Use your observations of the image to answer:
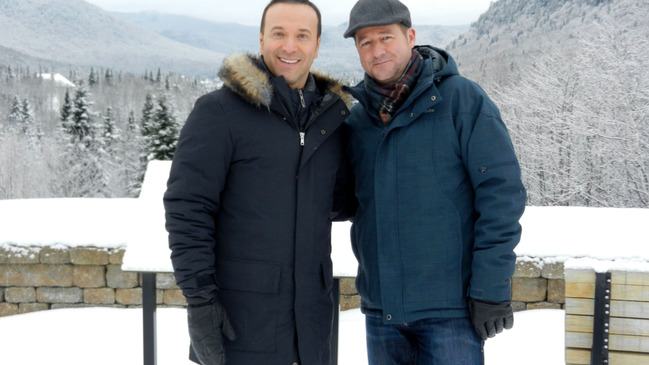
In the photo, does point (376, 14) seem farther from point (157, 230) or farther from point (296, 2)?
point (157, 230)

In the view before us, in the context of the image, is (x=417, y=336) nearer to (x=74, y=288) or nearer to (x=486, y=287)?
(x=486, y=287)

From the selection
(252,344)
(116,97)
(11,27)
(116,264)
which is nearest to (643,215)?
(252,344)

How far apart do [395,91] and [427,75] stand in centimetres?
13

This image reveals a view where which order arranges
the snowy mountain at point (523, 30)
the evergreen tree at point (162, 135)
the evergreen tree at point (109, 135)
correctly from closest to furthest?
the snowy mountain at point (523, 30), the evergreen tree at point (162, 135), the evergreen tree at point (109, 135)

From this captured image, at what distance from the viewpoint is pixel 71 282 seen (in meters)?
4.69

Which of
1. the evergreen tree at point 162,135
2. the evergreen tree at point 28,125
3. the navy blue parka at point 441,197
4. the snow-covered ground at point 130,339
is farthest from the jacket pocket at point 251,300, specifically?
the evergreen tree at point 28,125

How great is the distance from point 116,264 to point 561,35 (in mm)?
39166

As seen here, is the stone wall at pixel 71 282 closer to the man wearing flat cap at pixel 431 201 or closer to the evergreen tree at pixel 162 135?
the man wearing flat cap at pixel 431 201

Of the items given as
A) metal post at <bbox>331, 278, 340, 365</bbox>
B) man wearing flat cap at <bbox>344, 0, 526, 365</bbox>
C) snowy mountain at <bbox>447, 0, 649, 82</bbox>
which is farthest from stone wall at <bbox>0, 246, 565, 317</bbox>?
snowy mountain at <bbox>447, 0, 649, 82</bbox>

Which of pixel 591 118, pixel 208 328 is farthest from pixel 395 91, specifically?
pixel 591 118

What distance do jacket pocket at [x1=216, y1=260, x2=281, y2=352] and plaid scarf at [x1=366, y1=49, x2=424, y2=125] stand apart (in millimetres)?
722

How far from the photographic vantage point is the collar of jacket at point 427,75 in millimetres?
2008

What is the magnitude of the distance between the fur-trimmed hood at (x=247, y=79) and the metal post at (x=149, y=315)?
1399 millimetres

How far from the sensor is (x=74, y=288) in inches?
185
